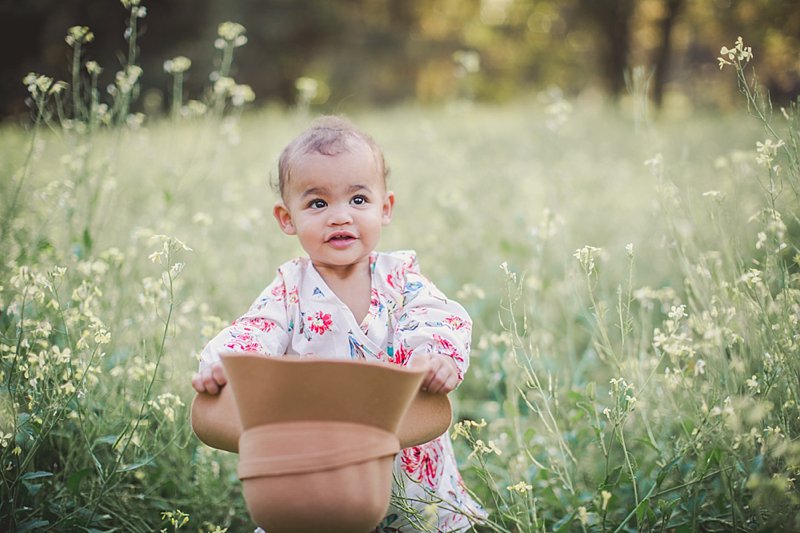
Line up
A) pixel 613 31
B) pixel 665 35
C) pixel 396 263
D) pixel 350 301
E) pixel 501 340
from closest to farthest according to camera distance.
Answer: pixel 350 301 → pixel 396 263 → pixel 501 340 → pixel 665 35 → pixel 613 31

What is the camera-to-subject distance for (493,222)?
4.78 meters

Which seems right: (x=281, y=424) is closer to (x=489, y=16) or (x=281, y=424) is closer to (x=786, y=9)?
(x=786, y=9)

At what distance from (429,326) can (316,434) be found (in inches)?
21.3

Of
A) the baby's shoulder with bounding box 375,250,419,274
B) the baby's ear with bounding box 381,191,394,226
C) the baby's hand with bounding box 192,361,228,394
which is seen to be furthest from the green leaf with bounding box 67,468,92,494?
the baby's ear with bounding box 381,191,394,226

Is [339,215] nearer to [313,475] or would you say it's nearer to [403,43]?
[313,475]

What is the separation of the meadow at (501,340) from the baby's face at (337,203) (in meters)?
0.39

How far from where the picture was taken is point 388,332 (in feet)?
6.89

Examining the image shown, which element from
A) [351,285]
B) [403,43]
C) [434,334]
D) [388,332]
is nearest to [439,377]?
[434,334]

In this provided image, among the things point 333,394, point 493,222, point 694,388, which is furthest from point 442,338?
point 493,222

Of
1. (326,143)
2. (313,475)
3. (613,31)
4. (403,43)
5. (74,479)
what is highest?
(403,43)

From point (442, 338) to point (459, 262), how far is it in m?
2.50

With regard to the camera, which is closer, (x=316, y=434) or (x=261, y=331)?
(x=316, y=434)

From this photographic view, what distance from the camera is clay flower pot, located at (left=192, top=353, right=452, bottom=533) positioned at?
58.9 inches

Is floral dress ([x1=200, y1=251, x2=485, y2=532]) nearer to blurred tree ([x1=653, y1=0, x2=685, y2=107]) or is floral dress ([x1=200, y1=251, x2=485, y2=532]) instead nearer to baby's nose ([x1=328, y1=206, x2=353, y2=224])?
baby's nose ([x1=328, y1=206, x2=353, y2=224])
